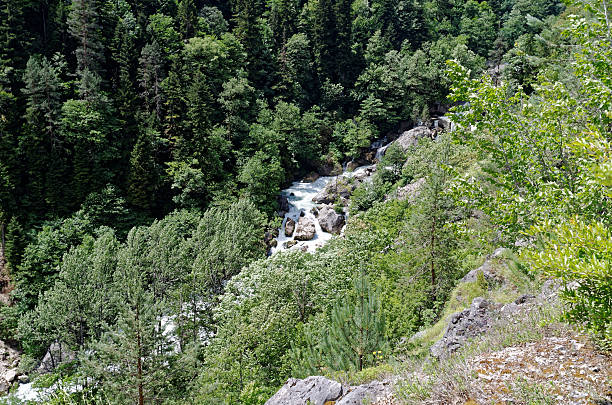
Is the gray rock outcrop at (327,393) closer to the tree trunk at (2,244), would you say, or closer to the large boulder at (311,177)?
the tree trunk at (2,244)

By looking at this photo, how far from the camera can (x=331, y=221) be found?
117ft

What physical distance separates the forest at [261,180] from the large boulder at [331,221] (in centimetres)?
146

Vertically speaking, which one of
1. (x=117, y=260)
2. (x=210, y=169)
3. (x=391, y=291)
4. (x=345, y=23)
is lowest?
(x=391, y=291)

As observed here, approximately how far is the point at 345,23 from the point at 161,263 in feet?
161

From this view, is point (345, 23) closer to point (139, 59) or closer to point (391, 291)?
point (139, 59)

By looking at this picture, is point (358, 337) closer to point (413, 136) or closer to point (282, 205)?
point (282, 205)

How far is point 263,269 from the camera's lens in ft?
67.5

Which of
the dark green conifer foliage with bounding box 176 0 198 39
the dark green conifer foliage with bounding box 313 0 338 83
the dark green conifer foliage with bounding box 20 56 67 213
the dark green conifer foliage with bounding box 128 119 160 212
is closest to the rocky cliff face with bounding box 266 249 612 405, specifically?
the dark green conifer foliage with bounding box 128 119 160 212

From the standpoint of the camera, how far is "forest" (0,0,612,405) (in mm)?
6734

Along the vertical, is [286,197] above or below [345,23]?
below

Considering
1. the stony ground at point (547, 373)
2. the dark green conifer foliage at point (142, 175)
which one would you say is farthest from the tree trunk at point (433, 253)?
the dark green conifer foliage at point (142, 175)

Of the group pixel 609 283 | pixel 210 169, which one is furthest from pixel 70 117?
pixel 609 283

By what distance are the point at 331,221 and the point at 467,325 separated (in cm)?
2710

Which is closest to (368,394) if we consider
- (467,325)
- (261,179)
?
(467,325)
